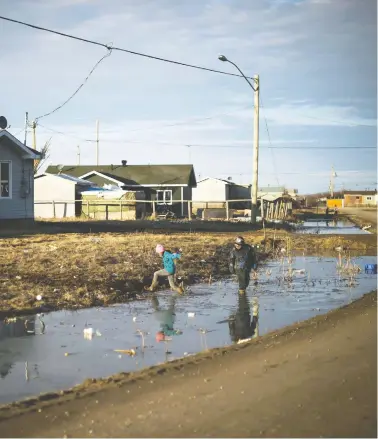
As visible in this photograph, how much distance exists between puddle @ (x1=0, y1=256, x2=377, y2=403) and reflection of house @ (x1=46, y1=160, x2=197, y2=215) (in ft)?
131

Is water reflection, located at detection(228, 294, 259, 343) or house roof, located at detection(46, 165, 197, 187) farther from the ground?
house roof, located at detection(46, 165, 197, 187)

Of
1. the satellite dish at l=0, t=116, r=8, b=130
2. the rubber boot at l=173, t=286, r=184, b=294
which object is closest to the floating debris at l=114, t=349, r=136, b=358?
the rubber boot at l=173, t=286, r=184, b=294

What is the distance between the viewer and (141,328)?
10172 millimetres

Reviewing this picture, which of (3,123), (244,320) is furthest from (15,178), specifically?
(244,320)

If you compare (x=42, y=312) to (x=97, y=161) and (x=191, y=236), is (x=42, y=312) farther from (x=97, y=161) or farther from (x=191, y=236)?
(x=97, y=161)

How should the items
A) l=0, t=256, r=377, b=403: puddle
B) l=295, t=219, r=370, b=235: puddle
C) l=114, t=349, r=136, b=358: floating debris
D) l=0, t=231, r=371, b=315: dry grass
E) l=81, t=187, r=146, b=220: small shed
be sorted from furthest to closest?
l=81, t=187, r=146, b=220: small shed, l=295, t=219, r=370, b=235: puddle, l=0, t=231, r=371, b=315: dry grass, l=114, t=349, r=136, b=358: floating debris, l=0, t=256, r=377, b=403: puddle

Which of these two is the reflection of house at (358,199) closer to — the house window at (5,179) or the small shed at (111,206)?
the small shed at (111,206)

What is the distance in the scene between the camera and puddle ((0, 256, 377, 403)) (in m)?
7.77

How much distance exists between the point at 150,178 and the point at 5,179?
30730mm

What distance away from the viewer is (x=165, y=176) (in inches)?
2258

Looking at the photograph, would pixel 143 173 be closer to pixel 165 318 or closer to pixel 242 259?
pixel 242 259

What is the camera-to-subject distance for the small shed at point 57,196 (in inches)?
1708

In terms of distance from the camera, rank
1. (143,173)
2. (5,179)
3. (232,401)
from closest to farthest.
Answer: (232,401) → (5,179) → (143,173)

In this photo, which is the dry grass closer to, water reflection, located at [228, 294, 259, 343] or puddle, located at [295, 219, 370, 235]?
water reflection, located at [228, 294, 259, 343]
